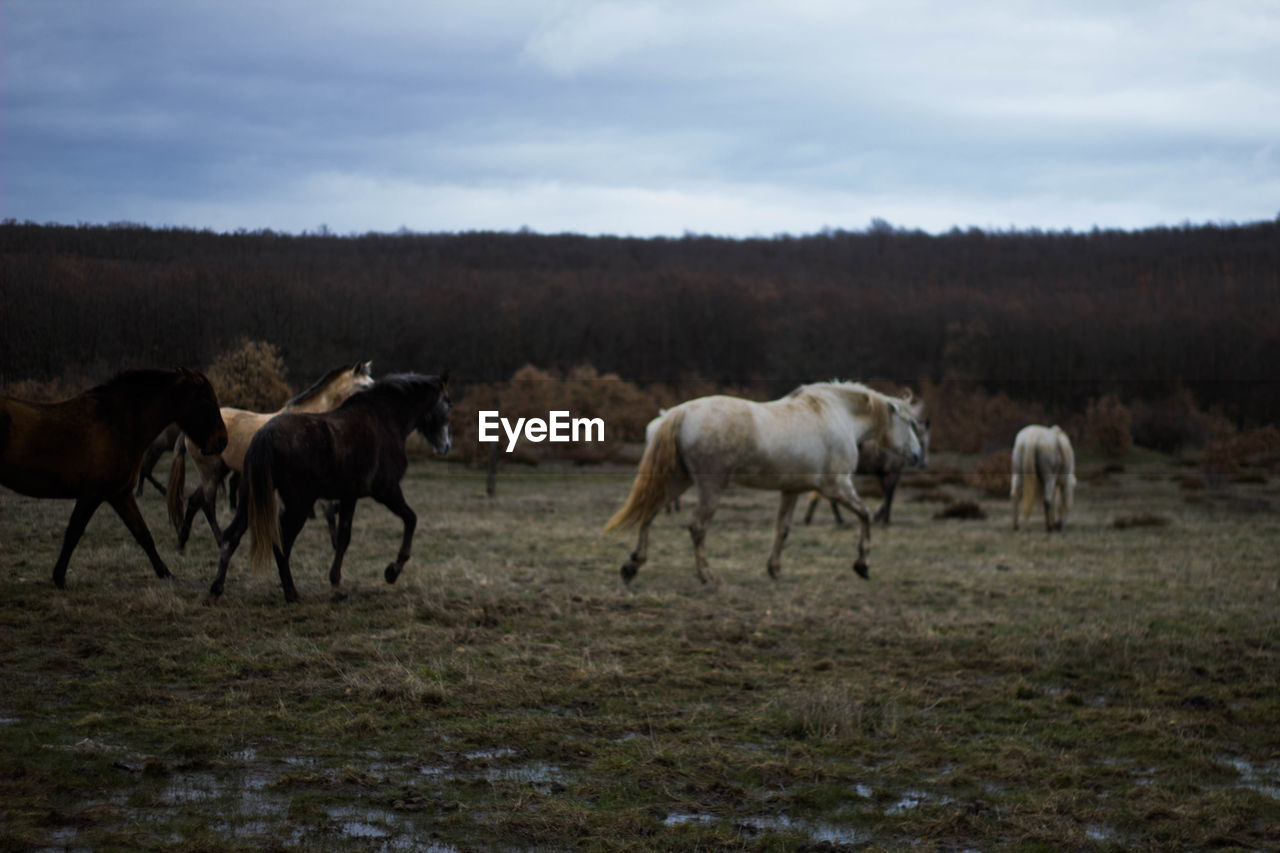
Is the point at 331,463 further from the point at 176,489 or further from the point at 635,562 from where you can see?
the point at 635,562

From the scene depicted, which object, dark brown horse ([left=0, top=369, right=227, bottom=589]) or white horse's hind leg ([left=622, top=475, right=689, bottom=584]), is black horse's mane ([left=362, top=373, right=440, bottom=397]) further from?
white horse's hind leg ([left=622, top=475, right=689, bottom=584])

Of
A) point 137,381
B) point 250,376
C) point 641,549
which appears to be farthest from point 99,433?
point 641,549

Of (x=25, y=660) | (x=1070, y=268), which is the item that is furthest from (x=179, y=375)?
(x=1070, y=268)

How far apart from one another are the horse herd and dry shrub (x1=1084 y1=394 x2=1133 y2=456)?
981 inches

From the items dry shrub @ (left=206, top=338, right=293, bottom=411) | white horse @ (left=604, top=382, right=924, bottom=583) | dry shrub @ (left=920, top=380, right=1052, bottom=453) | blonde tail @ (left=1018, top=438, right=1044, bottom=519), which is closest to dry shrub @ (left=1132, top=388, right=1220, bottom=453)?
dry shrub @ (left=920, top=380, right=1052, bottom=453)

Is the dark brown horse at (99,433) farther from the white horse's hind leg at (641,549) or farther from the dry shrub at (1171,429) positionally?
the dry shrub at (1171,429)

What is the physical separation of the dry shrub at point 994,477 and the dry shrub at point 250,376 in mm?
17916

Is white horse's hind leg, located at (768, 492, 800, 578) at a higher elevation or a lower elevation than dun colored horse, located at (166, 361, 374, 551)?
lower

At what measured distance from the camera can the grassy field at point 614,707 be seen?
11.4 feet

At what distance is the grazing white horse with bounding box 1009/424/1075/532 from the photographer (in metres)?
15.2

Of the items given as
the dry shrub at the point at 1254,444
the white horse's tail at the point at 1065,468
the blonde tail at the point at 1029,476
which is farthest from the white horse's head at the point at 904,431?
the dry shrub at the point at 1254,444

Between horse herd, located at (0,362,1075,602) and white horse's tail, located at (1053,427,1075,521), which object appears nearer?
horse herd, located at (0,362,1075,602)

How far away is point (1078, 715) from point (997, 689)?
56 centimetres

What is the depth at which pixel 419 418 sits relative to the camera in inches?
313
